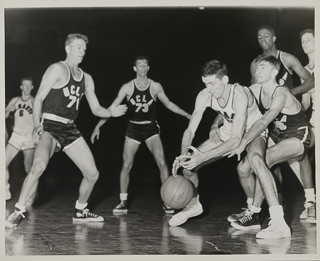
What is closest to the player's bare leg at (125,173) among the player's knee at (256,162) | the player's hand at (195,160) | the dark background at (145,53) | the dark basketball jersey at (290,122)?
the player's hand at (195,160)

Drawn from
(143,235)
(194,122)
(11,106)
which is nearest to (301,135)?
(194,122)

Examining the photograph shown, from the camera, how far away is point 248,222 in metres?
4.90

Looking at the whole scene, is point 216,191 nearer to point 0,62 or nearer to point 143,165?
point 143,165

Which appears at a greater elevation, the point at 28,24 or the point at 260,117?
the point at 28,24

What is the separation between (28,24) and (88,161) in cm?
427

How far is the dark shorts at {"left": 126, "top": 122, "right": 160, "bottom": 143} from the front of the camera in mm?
6367

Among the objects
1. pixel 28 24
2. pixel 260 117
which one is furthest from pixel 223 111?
pixel 28 24

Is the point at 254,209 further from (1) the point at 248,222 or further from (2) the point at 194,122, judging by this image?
(2) the point at 194,122

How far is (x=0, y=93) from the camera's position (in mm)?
4246

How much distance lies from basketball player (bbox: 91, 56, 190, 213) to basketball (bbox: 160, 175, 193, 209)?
4.43ft

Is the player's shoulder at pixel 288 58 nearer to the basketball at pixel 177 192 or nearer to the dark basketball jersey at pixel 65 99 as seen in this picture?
the basketball at pixel 177 192

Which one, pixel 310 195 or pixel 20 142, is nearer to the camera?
pixel 310 195

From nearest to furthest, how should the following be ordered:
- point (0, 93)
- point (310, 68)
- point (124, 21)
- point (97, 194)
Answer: point (0, 93) < point (310, 68) < point (97, 194) < point (124, 21)

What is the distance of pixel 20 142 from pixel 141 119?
5.30 ft
